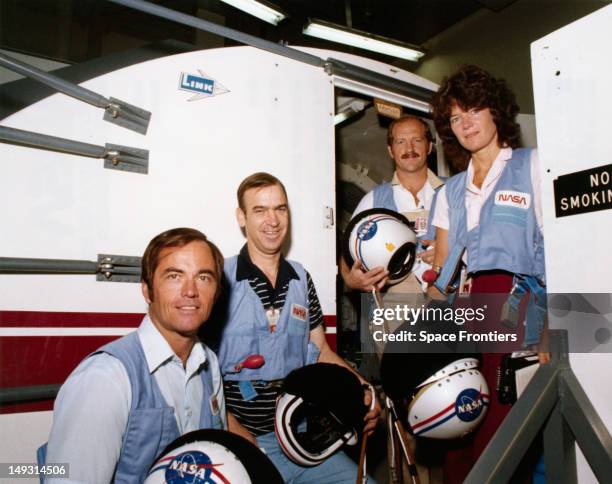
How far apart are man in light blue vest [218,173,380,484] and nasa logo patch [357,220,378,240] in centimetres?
44

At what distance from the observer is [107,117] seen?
7.04ft

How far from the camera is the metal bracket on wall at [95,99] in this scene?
1882 mm

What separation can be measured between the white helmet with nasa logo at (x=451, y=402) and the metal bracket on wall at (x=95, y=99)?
6.59 ft

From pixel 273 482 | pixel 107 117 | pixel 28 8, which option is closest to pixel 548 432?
pixel 273 482

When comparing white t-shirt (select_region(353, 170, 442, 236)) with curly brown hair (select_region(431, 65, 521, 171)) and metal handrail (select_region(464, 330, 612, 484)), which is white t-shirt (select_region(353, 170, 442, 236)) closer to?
curly brown hair (select_region(431, 65, 521, 171))

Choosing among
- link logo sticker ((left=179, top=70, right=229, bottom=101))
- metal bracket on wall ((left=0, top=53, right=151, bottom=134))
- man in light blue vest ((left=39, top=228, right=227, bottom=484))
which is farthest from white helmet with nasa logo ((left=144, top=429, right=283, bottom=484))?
link logo sticker ((left=179, top=70, right=229, bottom=101))

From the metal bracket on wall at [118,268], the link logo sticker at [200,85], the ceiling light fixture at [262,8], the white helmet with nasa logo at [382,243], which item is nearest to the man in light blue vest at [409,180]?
the white helmet with nasa logo at [382,243]

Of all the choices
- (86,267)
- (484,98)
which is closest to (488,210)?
(484,98)

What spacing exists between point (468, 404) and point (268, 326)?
110 centimetres

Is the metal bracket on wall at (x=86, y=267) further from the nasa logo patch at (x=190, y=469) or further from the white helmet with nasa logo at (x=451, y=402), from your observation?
the white helmet with nasa logo at (x=451, y=402)

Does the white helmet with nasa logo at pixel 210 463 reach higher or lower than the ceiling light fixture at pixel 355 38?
lower

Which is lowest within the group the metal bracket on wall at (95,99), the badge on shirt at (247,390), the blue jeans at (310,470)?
the blue jeans at (310,470)

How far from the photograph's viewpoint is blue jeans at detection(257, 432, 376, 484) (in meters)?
2.19

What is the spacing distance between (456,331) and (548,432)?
2.65 feet
